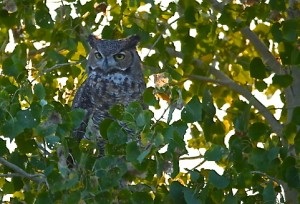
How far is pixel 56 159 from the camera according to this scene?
3.95 m

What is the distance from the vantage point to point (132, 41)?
211 inches

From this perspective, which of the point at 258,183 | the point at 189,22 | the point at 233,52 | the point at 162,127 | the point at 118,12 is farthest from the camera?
the point at 233,52

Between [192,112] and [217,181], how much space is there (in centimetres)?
32

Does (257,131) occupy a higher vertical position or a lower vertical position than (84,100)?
lower

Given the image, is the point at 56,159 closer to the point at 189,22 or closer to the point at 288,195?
the point at 189,22

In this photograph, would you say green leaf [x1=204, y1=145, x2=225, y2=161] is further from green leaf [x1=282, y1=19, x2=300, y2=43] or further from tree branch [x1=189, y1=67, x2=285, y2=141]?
tree branch [x1=189, y1=67, x2=285, y2=141]

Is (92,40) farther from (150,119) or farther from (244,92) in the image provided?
(150,119)

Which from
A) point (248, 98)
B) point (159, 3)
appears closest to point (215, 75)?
point (248, 98)

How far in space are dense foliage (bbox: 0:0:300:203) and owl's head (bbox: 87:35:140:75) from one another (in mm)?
63

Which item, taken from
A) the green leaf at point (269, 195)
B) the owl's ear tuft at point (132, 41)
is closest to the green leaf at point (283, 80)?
the green leaf at point (269, 195)

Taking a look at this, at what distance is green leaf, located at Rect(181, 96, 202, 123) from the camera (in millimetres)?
3656

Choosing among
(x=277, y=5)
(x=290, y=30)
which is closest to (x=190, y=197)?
(x=290, y=30)

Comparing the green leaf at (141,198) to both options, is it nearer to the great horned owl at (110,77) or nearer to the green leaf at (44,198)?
the green leaf at (44,198)

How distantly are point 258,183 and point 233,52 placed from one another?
83.2 inches
